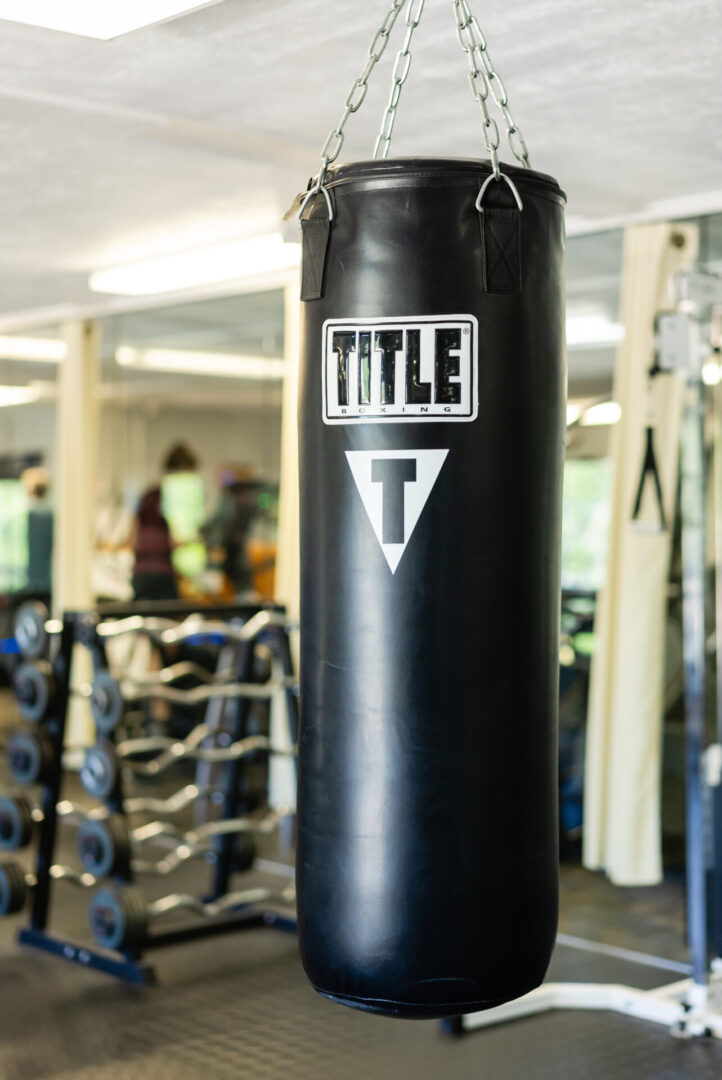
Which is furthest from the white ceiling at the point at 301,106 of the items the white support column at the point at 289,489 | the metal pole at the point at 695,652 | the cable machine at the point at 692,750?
the white support column at the point at 289,489

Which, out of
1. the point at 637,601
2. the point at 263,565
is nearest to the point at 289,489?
the point at 263,565

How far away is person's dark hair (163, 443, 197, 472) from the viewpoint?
269 inches

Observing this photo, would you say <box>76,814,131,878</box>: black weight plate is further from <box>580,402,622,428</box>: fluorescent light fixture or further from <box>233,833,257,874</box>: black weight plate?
<box>580,402,622,428</box>: fluorescent light fixture

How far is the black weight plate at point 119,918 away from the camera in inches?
150

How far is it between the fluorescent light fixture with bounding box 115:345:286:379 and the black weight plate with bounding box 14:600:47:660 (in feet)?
7.83

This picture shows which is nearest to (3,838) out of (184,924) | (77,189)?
(184,924)

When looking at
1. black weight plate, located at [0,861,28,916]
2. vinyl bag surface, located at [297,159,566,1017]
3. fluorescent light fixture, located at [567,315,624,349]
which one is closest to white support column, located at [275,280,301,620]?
fluorescent light fixture, located at [567,315,624,349]

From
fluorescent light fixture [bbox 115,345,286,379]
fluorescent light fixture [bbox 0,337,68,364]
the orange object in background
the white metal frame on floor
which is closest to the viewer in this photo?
the white metal frame on floor

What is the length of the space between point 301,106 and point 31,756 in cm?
213

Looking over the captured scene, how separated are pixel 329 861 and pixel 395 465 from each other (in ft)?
1.86

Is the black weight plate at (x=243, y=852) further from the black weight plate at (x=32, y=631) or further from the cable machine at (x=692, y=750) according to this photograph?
the cable machine at (x=692, y=750)

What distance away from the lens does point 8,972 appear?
3.90m

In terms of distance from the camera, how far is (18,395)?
8.08m

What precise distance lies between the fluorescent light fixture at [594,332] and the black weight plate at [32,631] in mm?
2230
